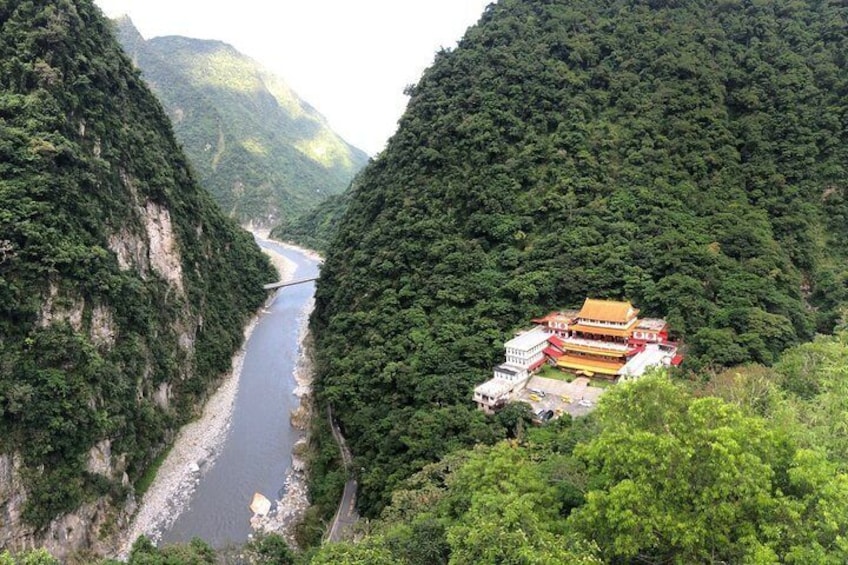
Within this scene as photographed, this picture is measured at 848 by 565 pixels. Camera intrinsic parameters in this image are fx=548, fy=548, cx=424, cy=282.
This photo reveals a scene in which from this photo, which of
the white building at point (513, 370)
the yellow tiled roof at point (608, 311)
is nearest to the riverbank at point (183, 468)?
the white building at point (513, 370)

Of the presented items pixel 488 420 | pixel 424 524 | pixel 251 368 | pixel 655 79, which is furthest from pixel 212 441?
pixel 655 79

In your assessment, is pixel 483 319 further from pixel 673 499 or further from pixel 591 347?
pixel 673 499

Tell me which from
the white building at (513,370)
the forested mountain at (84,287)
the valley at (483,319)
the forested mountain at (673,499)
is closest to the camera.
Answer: the forested mountain at (673,499)

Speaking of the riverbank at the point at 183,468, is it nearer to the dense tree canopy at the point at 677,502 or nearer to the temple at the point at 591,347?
the temple at the point at 591,347

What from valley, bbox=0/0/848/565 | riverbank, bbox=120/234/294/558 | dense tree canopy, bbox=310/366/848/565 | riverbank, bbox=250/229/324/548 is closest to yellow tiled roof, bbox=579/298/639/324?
valley, bbox=0/0/848/565

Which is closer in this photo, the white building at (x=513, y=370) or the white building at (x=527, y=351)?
the white building at (x=513, y=370)
